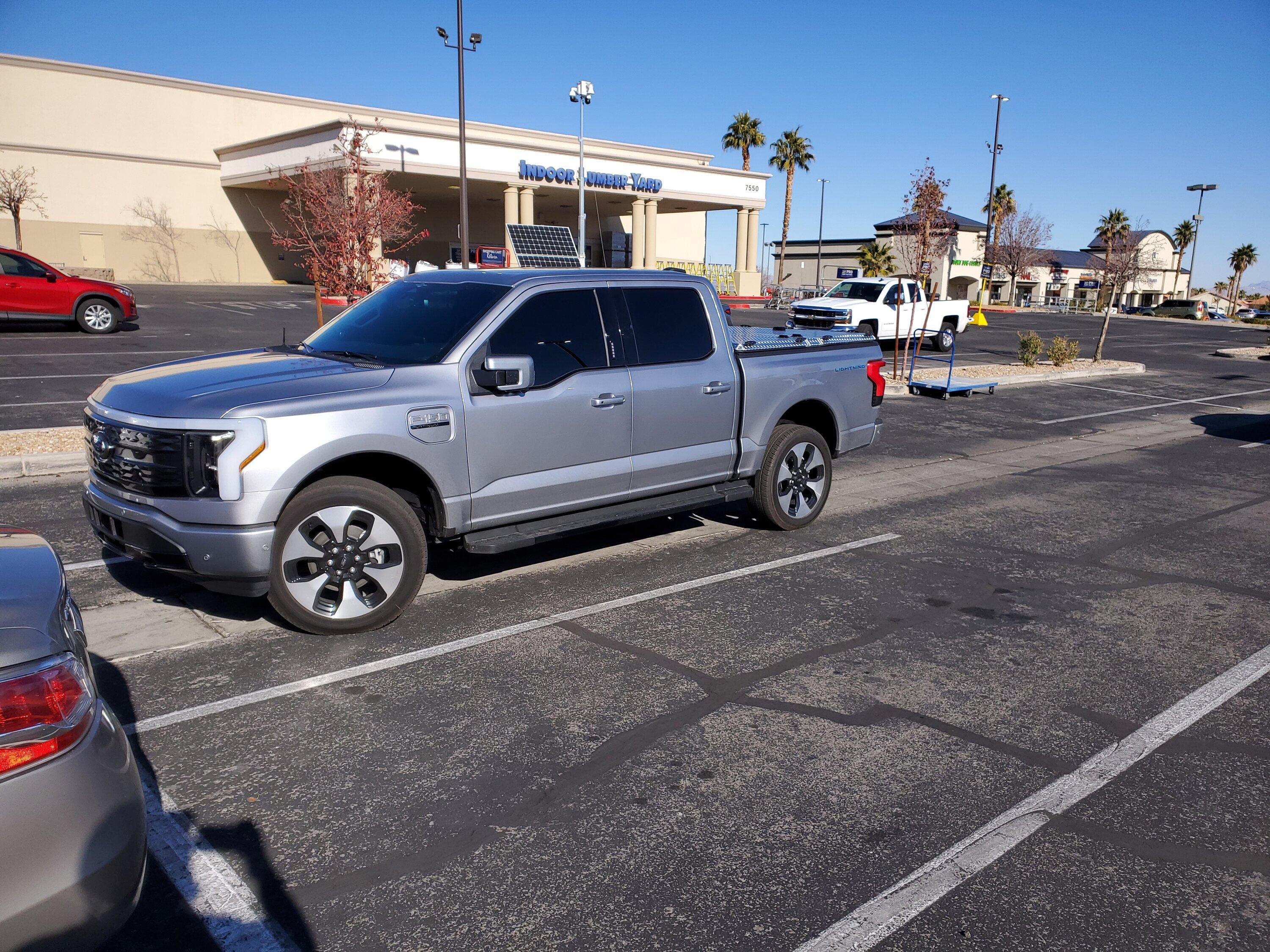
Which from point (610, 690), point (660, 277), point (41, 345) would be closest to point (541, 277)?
point (660, 277)

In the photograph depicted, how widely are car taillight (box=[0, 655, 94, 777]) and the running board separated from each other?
321 cm

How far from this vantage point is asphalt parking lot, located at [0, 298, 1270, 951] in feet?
9.71

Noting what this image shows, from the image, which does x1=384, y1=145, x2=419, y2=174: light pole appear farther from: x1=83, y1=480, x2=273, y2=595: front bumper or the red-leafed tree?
x1=83, y1=480, x2=273, y2=595: front bumper

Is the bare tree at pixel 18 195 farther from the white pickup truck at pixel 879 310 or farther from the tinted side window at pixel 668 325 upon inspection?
the tinted side window at pixel 668 325

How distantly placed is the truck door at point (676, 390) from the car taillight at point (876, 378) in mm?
1820

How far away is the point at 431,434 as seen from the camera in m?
5.19

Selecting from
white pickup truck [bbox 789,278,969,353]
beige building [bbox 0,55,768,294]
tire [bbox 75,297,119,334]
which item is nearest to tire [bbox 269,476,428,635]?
tire [bbox 75,297,119,334]

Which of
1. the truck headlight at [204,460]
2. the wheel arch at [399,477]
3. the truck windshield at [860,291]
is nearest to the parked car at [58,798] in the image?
the truck headlight at [204,460]

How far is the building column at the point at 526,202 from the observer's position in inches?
1721

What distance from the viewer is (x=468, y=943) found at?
2785 mm

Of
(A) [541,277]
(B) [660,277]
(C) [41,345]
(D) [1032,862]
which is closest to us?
(D) [1032,862]

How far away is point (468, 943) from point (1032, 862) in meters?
1.96

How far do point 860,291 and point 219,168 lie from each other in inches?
1398

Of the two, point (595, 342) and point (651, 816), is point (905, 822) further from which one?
point (595, 342)
